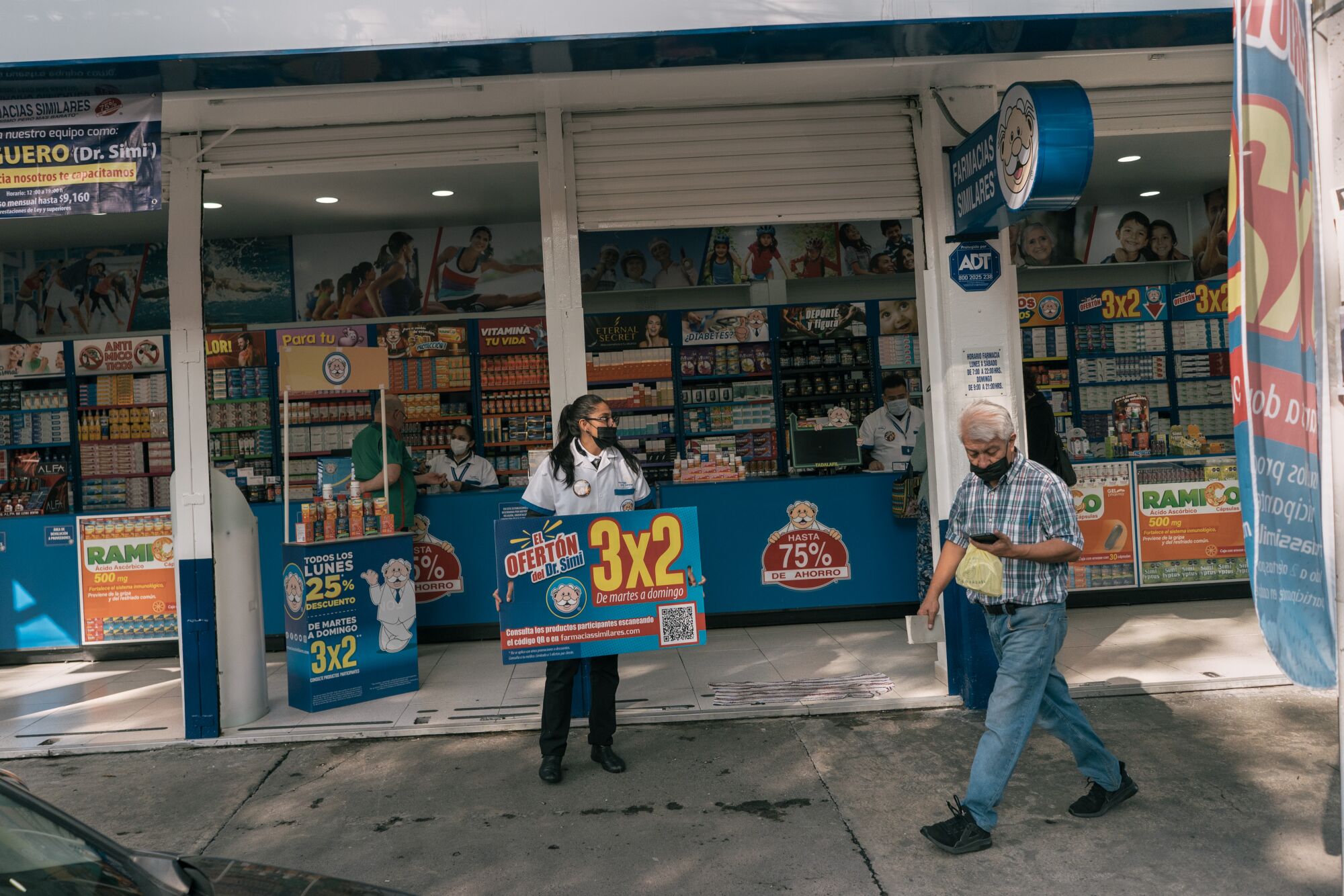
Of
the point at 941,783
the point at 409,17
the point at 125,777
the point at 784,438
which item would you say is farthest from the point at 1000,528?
the point at 784,438

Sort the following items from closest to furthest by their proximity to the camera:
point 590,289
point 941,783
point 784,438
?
point 941,783, point 784,438, point 590,289

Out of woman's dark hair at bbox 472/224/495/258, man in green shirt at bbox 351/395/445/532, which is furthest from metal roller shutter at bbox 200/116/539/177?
woman's dark hair at bbox 472/224/495/258

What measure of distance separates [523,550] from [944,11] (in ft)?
10.2

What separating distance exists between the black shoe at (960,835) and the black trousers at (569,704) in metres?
1.66

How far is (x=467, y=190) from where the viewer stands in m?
10.2

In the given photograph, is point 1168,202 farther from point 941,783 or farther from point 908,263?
point 941,783

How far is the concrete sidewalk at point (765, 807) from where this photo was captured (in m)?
3.56

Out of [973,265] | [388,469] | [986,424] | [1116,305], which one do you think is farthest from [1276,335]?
[1116,305]

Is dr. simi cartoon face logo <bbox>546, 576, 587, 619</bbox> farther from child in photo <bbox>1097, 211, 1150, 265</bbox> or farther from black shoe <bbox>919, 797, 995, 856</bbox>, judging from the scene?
child in photo <bbox>1097, 211, 1150, 265</bbox>

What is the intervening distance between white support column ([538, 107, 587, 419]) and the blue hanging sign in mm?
2327

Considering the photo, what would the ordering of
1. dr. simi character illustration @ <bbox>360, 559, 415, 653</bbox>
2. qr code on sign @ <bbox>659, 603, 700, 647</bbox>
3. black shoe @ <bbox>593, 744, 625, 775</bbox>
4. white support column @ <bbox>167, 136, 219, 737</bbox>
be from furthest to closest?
dr. simi character illustration @ <bbox>360, 559, 415, 653</bbox> → white support column @ <bbox>167, 136, 219, 737</bbox> → qr code on sign @ <bbox>659, 603, 700, 647</bbox> → black shoe @ <bbox>593, 744, 625, 775</bbox>

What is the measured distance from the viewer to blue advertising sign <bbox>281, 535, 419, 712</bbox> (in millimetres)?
5820

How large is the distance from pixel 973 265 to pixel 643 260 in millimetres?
6706

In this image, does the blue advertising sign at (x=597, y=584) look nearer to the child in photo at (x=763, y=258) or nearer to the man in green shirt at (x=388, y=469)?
the man in green shirt at (x=388, y=469)
